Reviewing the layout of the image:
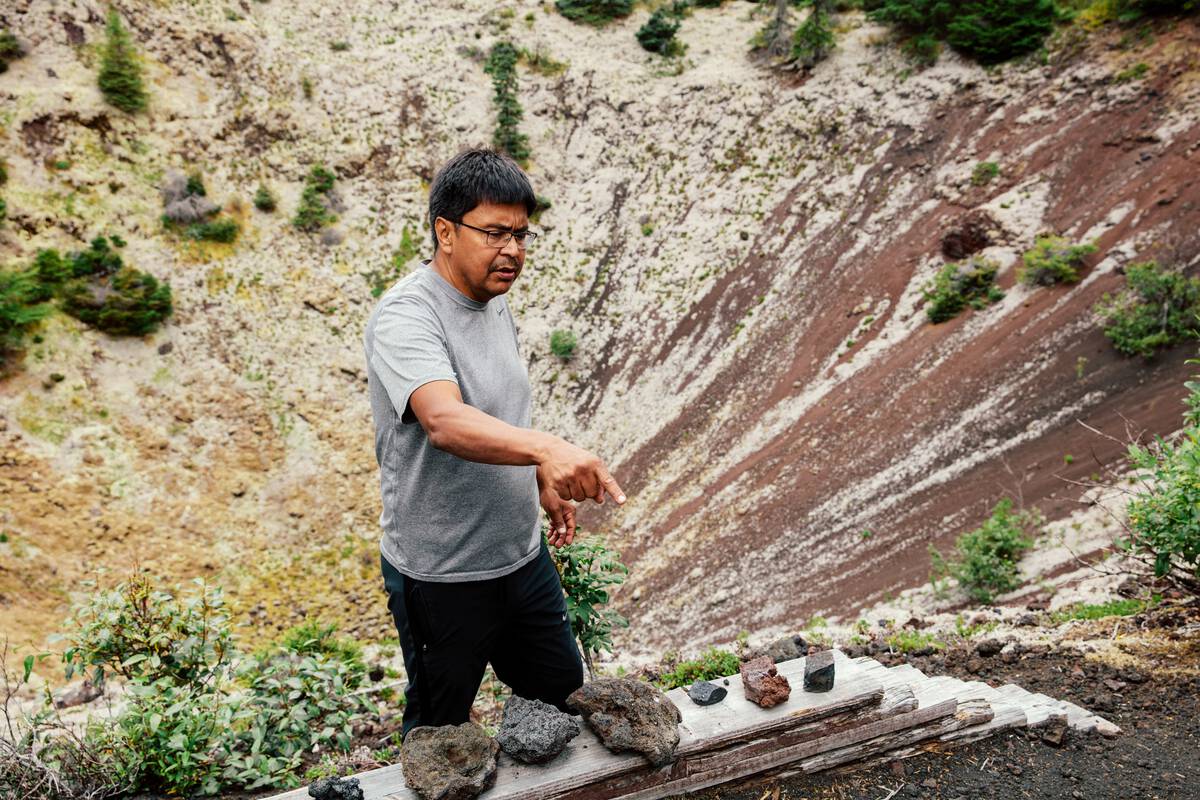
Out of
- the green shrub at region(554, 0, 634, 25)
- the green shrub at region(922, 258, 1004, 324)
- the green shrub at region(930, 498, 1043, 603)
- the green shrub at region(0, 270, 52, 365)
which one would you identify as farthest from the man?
the green shrub at region(554, 0, 634, 25)

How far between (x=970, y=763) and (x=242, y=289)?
63.4ft

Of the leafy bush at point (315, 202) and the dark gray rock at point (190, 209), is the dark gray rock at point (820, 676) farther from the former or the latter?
the leafy bush at point (315, 202)

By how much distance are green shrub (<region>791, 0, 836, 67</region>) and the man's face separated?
950 inches

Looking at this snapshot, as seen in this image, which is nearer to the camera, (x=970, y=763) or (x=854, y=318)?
(x=970, y=763)

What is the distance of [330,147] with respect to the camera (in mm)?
21500

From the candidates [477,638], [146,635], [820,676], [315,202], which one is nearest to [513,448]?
[477,638]

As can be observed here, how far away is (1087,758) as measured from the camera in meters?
3.28

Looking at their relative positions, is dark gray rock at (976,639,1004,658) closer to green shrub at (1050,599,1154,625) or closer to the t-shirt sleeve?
green shrub at (1050,599,1154,625)

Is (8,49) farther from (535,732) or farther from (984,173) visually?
(984,173)

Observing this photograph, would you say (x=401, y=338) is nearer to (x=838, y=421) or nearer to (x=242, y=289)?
(x=838, y=421)

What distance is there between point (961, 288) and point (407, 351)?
54.4ft

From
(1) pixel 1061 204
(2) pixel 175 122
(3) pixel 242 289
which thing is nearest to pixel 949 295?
(1) pixel 1061 204

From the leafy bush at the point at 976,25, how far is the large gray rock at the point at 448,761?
2382cm

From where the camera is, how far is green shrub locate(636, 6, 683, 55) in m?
25.8
